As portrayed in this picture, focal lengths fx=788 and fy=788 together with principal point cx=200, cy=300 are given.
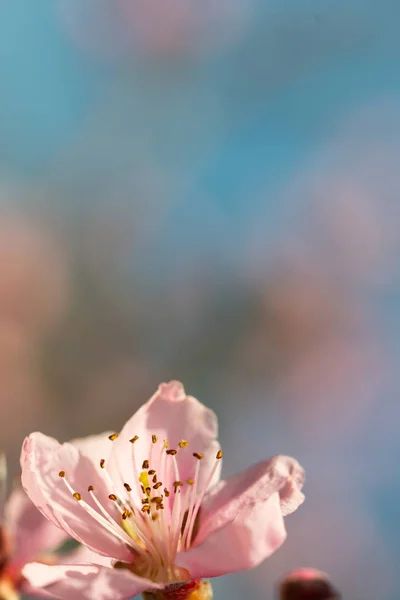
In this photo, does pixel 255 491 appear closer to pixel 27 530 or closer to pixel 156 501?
pixel 156 501

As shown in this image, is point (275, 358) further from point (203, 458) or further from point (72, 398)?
Result: point (203, 458)

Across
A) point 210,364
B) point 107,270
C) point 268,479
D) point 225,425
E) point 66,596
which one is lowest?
point 66,596

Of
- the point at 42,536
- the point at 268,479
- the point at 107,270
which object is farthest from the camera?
the point at 107,270

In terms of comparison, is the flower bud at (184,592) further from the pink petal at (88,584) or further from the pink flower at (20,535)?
the pink flower at (20,535)

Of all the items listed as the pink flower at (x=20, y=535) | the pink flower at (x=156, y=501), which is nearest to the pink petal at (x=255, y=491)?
the pink flower at (x=156, y=501)

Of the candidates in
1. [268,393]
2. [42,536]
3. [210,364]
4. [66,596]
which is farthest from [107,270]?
[66,596]

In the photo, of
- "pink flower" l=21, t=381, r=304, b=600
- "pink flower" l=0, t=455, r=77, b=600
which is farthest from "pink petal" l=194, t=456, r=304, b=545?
"pink flower" l=0, t=455, r=77, b=600

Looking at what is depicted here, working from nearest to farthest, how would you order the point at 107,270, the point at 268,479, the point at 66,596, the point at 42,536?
the point at 66,596
the point at 268,479
the point at 42,536
the point at 107,270

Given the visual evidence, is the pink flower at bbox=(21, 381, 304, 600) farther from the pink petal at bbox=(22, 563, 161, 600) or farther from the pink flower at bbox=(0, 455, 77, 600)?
the pink flower at bbox=(0, 455, 77, 600)
